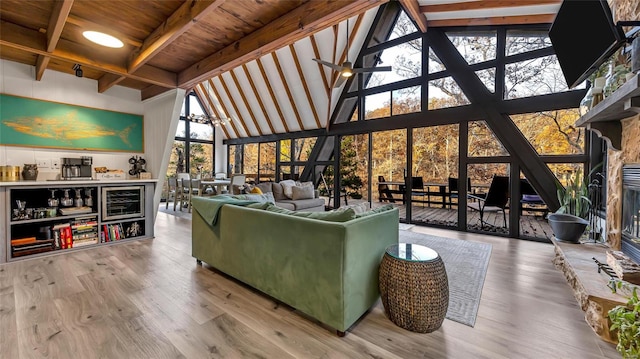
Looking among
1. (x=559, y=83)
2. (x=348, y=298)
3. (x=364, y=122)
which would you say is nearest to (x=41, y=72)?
(x=348, y=298)

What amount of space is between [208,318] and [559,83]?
6004 mm

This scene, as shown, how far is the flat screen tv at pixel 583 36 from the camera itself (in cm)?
207

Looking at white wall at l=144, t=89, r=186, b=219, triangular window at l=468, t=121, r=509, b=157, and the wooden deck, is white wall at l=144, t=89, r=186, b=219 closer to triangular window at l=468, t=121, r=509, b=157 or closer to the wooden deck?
the wooden deck

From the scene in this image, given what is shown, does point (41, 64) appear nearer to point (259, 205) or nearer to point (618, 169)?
point (259, 205)

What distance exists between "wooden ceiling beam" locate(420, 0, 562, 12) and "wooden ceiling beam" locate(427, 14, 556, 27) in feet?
1.34

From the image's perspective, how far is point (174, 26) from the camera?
8.69 ft

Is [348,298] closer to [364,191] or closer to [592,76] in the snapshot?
[592,76]

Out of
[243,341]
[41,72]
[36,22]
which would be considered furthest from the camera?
[41,72]

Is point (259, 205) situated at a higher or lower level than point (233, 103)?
lower

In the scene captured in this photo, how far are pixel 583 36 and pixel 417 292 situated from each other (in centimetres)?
284

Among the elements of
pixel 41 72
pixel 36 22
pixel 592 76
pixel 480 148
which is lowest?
pixel 480 148

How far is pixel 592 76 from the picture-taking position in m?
2.98

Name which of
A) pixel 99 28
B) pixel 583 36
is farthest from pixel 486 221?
pixel 99 28

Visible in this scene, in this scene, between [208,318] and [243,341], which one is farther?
[208,318]
